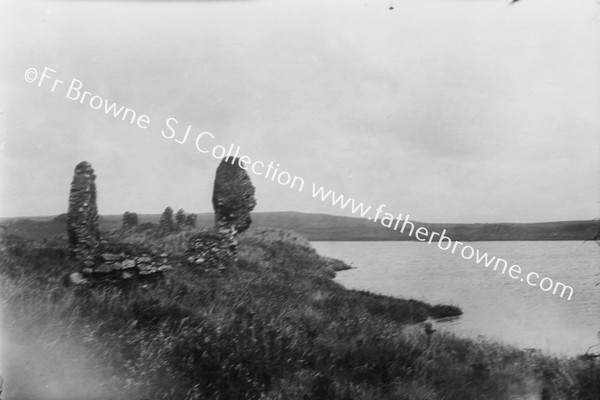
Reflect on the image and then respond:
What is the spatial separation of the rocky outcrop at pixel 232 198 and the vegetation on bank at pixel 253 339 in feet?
0.84

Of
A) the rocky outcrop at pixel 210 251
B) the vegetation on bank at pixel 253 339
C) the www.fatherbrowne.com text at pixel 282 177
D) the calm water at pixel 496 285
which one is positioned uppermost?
the www.fatherbrowne.com text at pixel 282 177

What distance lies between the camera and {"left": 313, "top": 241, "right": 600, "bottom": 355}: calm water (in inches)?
167

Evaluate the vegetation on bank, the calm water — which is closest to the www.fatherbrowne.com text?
the calm water

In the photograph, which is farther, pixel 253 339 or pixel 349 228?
pixel 349 228

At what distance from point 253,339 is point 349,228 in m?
1.29

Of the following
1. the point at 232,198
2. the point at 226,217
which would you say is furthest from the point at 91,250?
the point at 232,198

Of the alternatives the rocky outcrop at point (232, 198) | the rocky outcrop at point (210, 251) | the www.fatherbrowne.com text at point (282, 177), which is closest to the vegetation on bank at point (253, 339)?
the rocky outcrop at point (210, 251)

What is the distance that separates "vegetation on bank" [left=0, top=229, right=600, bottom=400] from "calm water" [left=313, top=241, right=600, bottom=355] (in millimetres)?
120

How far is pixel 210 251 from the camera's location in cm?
430

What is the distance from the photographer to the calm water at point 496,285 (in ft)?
13.9

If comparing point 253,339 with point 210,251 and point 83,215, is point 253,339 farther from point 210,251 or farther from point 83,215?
point 83,215

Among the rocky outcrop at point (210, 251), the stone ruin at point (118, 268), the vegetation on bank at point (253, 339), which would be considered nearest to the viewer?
the vegetation on bank at point (253, 339)

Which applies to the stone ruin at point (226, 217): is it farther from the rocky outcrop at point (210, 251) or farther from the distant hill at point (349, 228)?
the distant hill at point (349, 228)

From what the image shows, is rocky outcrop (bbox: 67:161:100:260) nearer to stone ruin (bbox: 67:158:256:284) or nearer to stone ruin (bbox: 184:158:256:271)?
stone ruin (bbox: 67:158:256:284)
